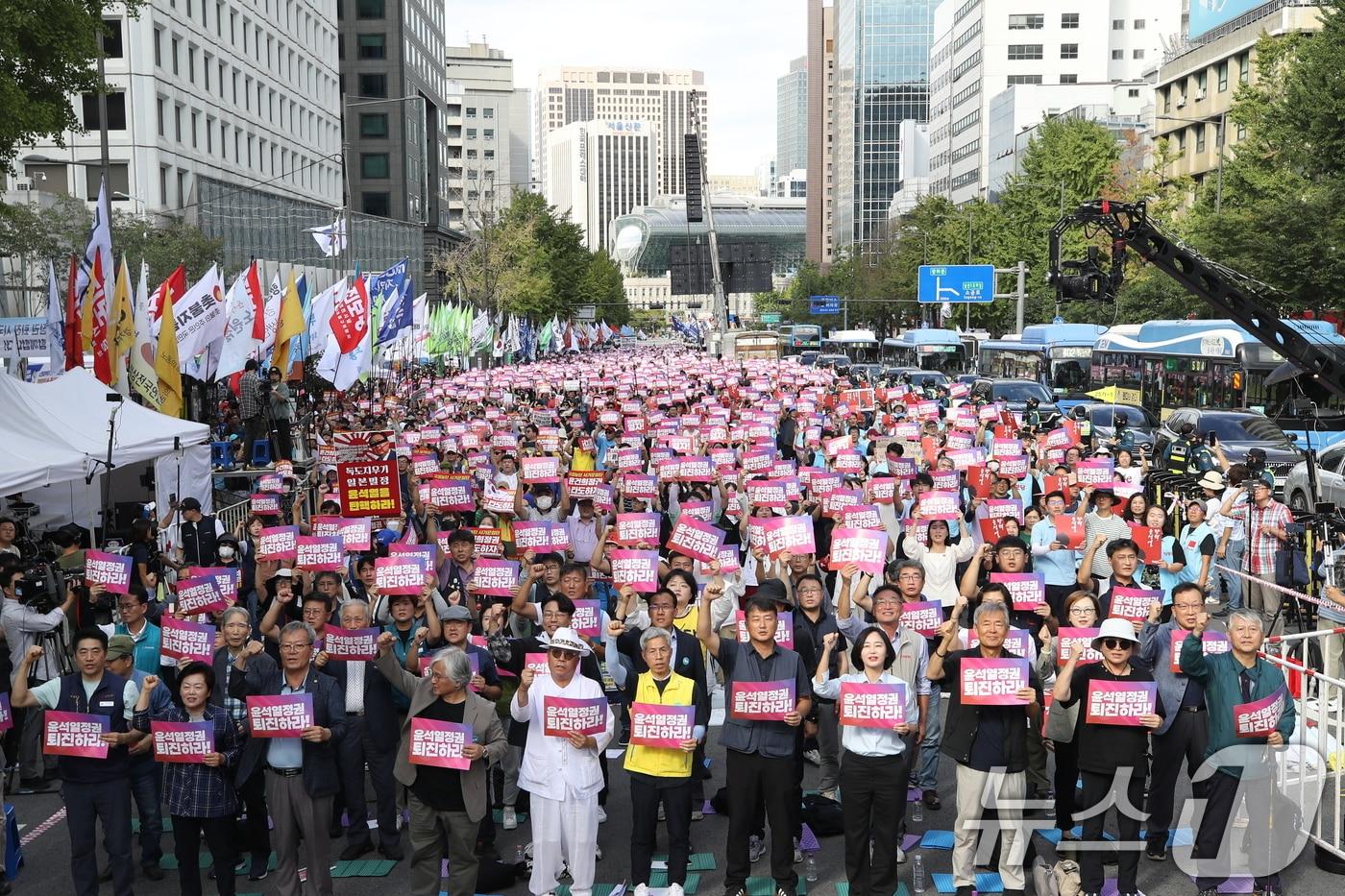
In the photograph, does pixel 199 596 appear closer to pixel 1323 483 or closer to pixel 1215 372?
pixel 1323 483

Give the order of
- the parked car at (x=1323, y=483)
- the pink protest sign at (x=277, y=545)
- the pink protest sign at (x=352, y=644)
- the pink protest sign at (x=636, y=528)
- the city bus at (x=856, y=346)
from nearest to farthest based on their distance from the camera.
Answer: the pink protest sign at (x=352, y=644) → the pink protest sign at (x=277, y=545) → the pink protest sign at (x=636, y=528) → the parked car at (x=1323, y=483) → the city bus at (x=856, y=346)

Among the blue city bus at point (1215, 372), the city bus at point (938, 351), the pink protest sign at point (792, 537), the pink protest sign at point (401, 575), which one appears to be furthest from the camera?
the city bus at point (938, 351)

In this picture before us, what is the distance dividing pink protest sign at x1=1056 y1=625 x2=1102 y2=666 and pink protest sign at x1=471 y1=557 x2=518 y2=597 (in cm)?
374

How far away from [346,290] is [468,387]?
936 centimetres

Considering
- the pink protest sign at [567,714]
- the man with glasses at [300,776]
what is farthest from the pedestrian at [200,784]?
the pink protest sign at [567,714]

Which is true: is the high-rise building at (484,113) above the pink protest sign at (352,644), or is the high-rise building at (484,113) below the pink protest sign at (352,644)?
above

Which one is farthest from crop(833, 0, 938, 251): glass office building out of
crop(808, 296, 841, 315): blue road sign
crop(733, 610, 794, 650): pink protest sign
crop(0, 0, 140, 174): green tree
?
crop(733, 610, 794, 650): pink protest sign

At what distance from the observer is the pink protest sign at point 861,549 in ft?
34.3

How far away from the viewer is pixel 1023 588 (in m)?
10.1

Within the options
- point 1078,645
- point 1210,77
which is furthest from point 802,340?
point 1078,645

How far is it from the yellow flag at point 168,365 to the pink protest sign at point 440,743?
12170 millimetres

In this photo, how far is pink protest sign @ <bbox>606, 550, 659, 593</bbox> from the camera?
33.5 feet

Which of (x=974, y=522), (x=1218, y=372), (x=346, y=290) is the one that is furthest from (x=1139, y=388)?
(x=974, y=522)

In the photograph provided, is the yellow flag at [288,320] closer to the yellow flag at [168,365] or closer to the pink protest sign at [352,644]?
the yellow flag at [168,365]
